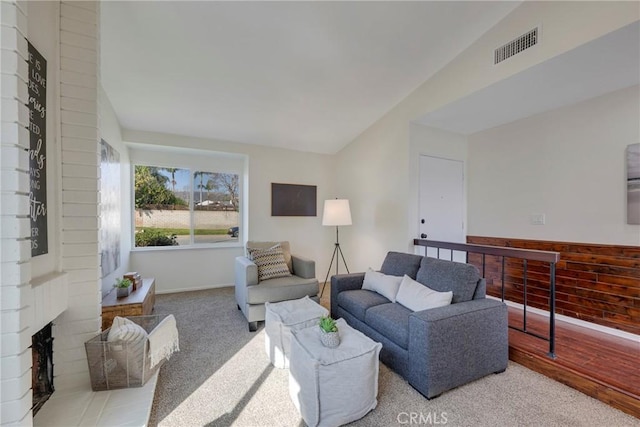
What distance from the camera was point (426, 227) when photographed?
3557 millimetres

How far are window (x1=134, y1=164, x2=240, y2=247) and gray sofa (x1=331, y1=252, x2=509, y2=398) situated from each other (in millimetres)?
3022

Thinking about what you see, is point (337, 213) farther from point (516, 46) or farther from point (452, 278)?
point (516, 46)

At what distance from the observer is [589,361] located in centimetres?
208

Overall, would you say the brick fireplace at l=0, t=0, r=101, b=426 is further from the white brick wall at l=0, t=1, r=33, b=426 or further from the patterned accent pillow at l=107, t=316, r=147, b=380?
the patterned accent pillow at l=107, t=316, r=147, b=380

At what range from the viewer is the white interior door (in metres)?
3.53

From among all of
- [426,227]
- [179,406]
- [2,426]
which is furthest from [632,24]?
[2,426]

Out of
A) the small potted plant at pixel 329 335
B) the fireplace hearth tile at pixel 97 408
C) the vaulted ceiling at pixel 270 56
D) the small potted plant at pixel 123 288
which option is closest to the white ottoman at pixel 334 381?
the small potted plant at pixel 329 335

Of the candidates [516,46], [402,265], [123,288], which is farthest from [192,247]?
[516,46]

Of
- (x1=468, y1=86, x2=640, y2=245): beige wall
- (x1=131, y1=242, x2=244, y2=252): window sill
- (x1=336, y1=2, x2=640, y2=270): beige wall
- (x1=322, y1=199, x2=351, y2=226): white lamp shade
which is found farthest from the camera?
(x1=131, y1=242, x2=244, y2=252): window sill

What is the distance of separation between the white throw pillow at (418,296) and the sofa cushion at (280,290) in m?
1.09

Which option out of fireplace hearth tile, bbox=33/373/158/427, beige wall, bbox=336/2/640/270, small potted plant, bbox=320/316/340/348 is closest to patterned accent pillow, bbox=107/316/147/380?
fireplace hearth tile, bbox=33/373/158/427

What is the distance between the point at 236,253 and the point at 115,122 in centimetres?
252
